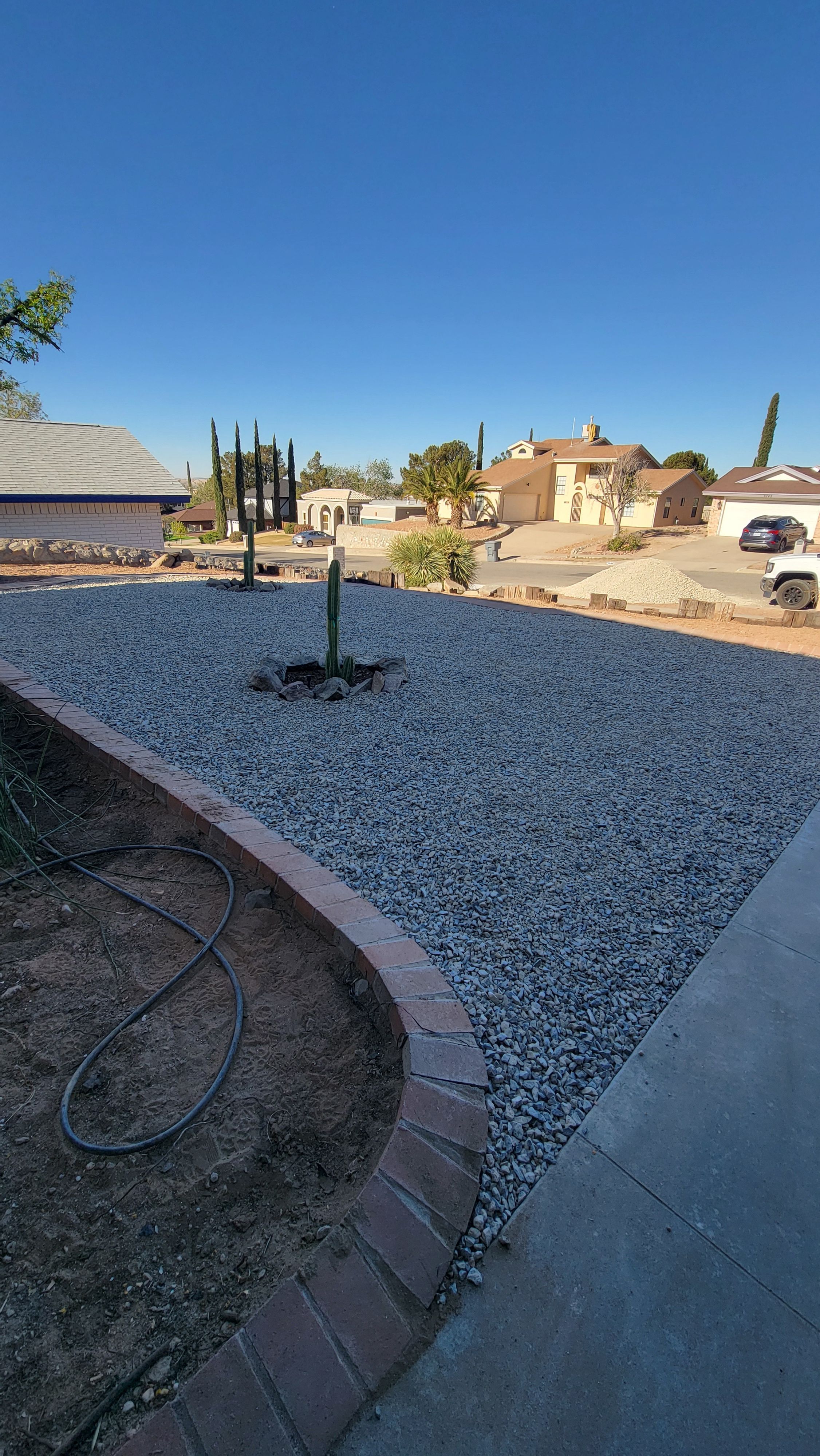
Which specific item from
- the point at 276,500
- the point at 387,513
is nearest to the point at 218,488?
the point at 276,500

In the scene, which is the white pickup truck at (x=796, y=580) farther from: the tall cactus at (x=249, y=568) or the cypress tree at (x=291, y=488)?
the cypress tree at (x=291, y=488)

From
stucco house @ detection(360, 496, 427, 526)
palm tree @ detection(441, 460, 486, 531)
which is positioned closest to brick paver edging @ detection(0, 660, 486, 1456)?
palm tree @ detection(441, 460, 486, 531)

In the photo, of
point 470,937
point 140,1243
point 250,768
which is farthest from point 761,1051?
point 250,768

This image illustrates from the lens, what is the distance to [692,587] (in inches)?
543

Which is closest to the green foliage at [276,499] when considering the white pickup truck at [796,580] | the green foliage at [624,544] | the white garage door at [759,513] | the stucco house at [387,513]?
the stucco house at [387,513]

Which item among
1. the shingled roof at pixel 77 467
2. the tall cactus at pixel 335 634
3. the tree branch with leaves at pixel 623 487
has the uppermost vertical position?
the tree branch with leaves at pixel 623 487

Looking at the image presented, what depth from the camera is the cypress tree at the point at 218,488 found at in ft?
168

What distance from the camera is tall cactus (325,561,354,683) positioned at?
6.27 m

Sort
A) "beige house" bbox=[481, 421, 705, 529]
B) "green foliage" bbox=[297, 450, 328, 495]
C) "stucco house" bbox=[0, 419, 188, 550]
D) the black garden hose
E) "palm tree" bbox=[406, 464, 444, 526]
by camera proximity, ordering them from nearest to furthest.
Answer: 1. the black garden hose
2. "stucco house" bbox=[0, 419, 188, 550]
3. "palm tree" bbox=[406, 464, 444, 526]
4. "beige house" bbox=[481, 421, 705, 529]
5. "green foliage" bbox=[297, 450, 328, 495]

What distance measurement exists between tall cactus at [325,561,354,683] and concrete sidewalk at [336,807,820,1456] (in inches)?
188

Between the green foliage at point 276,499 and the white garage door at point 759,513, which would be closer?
the white garage door at point 759,513

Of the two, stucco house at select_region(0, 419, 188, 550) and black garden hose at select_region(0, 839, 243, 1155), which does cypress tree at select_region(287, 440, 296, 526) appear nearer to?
stucco house at select_region(0, 419, 188, 550)

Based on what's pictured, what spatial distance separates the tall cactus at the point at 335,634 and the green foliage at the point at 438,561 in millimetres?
9083

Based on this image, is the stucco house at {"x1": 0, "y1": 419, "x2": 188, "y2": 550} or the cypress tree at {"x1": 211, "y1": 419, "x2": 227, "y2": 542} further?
the cypress tree at {"x1": 211, "y1": 419, "x2": 227, "y2": 542}
